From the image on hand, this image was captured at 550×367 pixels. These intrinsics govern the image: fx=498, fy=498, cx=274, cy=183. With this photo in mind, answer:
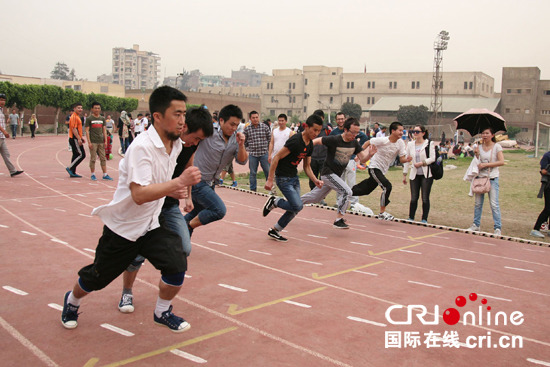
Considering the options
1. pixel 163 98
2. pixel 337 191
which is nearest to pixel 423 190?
pixel 337 191

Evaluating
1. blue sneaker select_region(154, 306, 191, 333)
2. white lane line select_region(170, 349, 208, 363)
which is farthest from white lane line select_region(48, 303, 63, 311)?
white lane line select_region(170, 349, 208, 363)

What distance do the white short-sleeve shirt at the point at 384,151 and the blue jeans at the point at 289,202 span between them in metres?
2.60

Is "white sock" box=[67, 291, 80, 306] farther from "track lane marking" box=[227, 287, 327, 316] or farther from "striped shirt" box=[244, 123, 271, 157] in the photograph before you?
"striped shirt" box=[244, 123, 271, 157]

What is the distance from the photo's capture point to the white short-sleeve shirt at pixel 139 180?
3.73 meters

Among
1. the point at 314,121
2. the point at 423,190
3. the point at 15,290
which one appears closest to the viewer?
the point at 15,290

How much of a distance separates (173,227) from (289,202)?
3.53 metres

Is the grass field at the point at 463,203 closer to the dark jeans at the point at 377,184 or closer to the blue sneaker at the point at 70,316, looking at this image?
the dark jeans at the point at 377,184

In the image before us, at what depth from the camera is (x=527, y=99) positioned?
7544 centimetres

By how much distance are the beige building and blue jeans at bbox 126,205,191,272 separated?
82.3 m

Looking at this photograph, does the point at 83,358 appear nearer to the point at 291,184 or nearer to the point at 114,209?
the point at 114,209

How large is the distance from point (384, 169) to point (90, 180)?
8.27 meters

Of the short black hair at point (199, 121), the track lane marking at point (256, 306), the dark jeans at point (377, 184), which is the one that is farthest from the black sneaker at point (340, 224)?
the short black hair at point (199, 121)

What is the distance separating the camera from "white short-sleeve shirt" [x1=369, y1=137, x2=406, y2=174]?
9.97 m

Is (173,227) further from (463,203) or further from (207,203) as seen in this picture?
(463,203)
